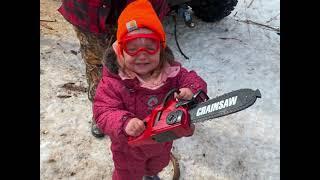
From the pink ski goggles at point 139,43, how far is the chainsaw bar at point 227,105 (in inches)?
20.0

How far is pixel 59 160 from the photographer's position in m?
2.97

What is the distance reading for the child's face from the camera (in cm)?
196

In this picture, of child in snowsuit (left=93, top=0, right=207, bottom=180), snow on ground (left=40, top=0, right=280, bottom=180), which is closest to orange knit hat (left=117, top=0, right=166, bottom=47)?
child in snowsuit (left=93, top=0, right=207, bottom=180)

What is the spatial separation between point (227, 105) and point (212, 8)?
3192mm

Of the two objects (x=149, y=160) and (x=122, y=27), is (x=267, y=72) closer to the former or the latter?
(x=149, y=160)

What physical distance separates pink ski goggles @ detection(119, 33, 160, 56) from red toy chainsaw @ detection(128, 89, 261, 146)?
26 centimetres

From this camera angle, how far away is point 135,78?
2.05m

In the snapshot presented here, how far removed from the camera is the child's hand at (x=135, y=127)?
182cm

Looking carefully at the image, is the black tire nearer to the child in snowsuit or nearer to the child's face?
the child in snowsuit

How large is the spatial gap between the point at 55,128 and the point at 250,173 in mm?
1617

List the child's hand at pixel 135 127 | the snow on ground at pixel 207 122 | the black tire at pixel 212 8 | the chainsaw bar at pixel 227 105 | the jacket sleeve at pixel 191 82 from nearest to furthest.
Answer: the chainsaw bar at pixel 227 105 < the child's hand at pixel 135 127 < the jacket sleeve at pixel 191 82 < the snow on ground at pixel 207 122 < the black tire at pixel 212 8

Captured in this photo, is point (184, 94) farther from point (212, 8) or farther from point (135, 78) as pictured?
point (212, 8)

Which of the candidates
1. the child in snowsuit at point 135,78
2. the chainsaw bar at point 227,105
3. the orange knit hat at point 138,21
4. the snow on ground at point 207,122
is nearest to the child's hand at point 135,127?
the child in snowsuit at point 135,78

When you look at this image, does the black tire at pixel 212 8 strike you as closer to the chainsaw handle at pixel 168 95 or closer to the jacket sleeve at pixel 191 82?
the jacket sleeve at pixel 191 82
